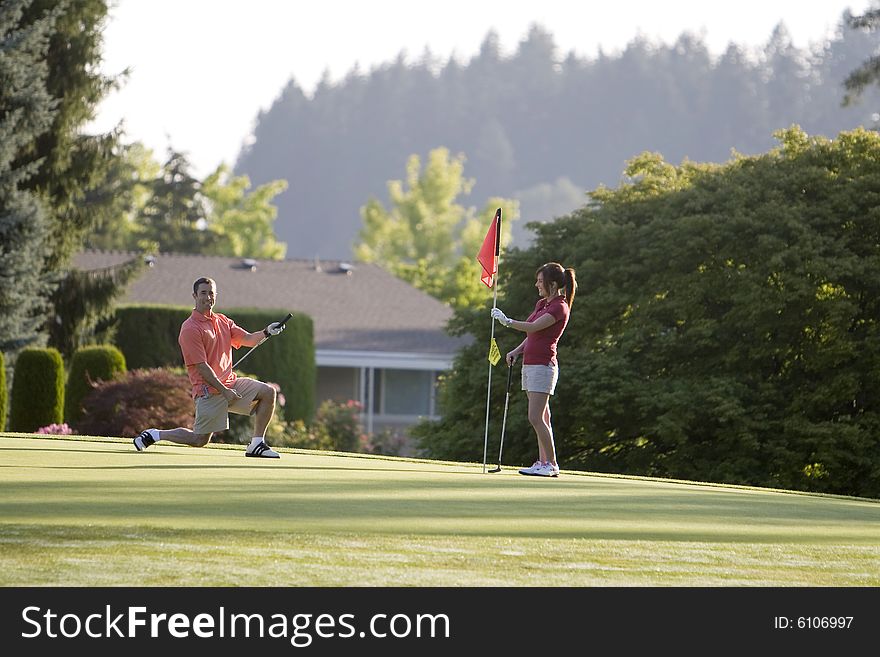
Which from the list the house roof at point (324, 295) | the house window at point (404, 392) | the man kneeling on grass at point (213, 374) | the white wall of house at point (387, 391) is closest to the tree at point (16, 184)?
the house roof at point (324, 295)

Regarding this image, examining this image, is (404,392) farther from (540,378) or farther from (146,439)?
(540,378)

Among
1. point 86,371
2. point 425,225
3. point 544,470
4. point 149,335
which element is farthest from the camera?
point 425,225

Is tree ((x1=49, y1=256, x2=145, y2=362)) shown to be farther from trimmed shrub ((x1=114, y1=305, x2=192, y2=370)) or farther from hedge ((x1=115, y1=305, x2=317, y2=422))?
trimmed shrub ((x1=114, y1=305, x2=192, y2=370))

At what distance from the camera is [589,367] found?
79.9 ft

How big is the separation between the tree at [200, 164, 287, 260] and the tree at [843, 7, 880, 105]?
127 feet

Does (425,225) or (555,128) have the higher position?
(555,128)

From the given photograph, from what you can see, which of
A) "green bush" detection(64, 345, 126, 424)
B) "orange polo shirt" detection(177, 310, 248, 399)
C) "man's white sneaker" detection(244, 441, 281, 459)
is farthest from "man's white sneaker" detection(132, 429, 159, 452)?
"green bush" detection(64, 345, 126, 424)

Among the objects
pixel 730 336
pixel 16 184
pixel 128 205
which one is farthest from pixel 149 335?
pixel 128 205

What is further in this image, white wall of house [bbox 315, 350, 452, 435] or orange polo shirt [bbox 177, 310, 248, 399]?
white wall of house [bbox 315, 350, 452, 435]

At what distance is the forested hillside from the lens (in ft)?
595

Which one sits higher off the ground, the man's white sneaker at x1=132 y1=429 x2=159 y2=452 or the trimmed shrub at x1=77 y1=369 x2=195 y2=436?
the man's white sneaker at x1=132 y1=429 x2=159 y2=452

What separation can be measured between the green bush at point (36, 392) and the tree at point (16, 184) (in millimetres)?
3993

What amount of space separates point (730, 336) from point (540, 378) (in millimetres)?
11903

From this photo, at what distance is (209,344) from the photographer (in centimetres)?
1308
